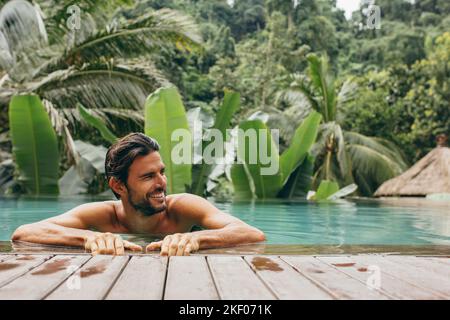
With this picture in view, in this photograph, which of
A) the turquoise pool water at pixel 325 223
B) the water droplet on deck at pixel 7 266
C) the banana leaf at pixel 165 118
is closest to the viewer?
the water droplet on deck at pixel 7 266

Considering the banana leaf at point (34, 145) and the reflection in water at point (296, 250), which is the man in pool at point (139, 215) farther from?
the banana leaf at point (34, 145)

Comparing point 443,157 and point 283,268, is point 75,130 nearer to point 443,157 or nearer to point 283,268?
point 443,157

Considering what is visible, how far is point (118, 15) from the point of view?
23203 mm

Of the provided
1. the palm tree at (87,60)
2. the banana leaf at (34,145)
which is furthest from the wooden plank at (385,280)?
the palm tree at (87,60)

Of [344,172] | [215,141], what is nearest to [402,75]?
[344,172]

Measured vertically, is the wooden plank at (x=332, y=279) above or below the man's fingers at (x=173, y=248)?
below

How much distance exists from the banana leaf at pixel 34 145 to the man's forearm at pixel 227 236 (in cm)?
627

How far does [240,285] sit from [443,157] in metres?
10.9

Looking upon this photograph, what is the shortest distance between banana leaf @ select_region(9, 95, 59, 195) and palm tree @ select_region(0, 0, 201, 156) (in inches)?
65.6

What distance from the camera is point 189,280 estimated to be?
1762 mm

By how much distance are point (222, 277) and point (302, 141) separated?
7.87 metres

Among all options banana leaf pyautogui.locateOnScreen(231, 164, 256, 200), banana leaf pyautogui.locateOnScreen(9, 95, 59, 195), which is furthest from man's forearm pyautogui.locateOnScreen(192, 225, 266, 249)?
banana leaf pyautogui.locateOnScreen(231, 164, 256, 200)

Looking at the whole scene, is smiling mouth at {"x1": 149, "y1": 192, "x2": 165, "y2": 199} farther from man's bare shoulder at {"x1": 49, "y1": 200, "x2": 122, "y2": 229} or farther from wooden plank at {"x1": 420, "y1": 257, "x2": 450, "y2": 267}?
wooden plank at {"x1": 420, "y1": 257, "x2": 450, "y2": 267}

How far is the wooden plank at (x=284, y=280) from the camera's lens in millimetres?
1584
